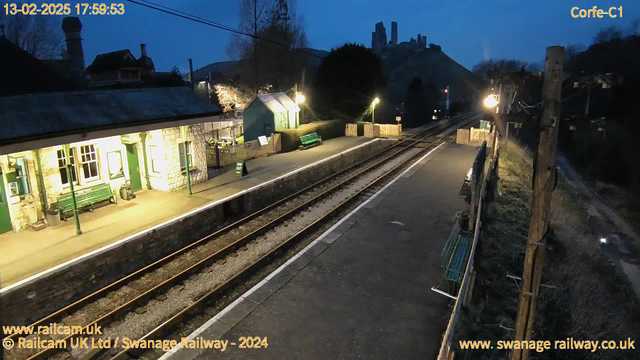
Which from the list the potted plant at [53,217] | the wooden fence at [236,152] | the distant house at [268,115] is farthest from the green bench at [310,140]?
the potted plant at [53,217]

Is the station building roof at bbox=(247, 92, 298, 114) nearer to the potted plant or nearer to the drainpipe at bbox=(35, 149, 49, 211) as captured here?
the drainpipe at bbox=(35, 149, 49, 211)

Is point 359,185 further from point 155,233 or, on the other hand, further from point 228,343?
point 228,343

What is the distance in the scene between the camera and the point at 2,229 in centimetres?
1057

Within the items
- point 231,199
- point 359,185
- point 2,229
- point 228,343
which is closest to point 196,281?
point 228,343

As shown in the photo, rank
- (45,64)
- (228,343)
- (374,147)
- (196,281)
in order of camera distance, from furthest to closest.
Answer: (45,64) → (374,147) → (196,281) → (228,343)

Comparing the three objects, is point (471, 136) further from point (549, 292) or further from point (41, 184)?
point (41, 184)

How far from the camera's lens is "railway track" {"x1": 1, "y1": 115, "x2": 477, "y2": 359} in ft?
26.1

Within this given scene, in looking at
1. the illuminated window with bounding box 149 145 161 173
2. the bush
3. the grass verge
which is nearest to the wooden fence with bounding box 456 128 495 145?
the bush

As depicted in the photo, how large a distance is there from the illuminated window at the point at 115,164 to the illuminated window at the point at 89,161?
1.46 ft

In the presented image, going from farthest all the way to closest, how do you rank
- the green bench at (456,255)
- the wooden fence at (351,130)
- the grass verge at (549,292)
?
1. the wooden fence at (351,130)
2. the green bench at (456,255)
3. the grass verge at (549,292)

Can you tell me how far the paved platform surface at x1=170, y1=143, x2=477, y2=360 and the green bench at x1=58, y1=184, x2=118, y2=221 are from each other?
7.39 m

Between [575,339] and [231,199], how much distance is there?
10.6 m

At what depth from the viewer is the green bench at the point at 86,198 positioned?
1165 centimetres

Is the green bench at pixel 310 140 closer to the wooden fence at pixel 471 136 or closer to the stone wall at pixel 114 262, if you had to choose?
the stone wall at pixel 114 262
